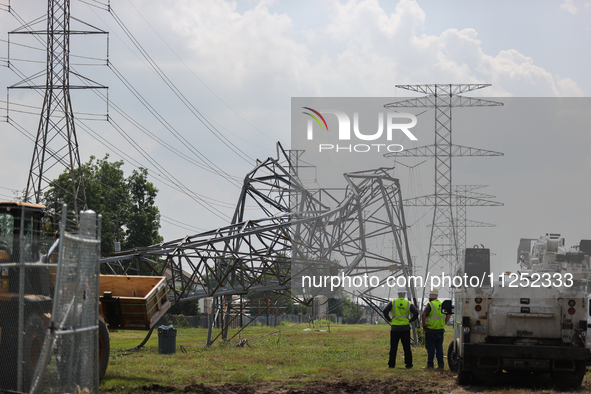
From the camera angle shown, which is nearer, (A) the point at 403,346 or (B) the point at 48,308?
(B) the point at 48,308

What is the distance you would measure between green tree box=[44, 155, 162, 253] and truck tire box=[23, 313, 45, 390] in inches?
1882

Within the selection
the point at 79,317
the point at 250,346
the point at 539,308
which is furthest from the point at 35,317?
the point at 250,346

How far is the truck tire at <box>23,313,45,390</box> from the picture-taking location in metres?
11.4

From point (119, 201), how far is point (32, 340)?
54331mm

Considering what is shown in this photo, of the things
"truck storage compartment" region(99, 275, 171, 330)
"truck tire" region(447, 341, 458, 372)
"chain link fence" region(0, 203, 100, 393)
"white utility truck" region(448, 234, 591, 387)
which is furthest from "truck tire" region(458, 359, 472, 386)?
"chain link fence" region(0, 203, 100, 393)

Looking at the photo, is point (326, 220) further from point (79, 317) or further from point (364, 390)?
point (79, 317)

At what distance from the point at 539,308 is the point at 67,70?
27058 mm

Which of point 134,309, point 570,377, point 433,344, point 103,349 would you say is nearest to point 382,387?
point 570,377

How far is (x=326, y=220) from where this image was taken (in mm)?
28078

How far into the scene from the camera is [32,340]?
454 inches

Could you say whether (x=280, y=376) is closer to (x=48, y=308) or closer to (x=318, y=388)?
(x=318, y=388)

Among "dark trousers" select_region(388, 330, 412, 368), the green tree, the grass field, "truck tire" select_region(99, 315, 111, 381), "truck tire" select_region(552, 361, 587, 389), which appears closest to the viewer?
"truck tire" select_region(552, 361, 587, 389)

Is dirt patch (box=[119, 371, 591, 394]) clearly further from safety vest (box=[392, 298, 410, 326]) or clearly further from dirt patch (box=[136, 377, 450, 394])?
safety vest (box=[392, 298, 410, 326])

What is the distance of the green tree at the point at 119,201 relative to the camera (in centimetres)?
5931
